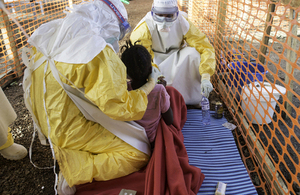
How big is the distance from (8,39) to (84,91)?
283cm

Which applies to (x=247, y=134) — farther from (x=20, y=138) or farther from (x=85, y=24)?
(x=20, y=138)

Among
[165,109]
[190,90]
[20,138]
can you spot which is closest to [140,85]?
[165,109]

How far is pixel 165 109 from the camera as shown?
1.79m

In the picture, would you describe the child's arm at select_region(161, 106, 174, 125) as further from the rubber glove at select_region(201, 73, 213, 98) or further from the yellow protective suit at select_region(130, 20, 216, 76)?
the yellow protective suit at select_region(130, 20, 216, 76)

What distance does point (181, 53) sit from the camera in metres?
2.64

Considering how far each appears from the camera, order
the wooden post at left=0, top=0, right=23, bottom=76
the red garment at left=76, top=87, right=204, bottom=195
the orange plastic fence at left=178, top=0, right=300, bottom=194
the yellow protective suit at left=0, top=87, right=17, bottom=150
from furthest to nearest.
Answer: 1. the wooden post at left=0, top=0, right=23, bottom=76
2. the yellow protective suit at left=0, top=87, right=17, bottom=150
3. the orange plastic fence at left=178, top=0, right=300, bottom=194
4. the red garment at left=76, top=87, right=204, bottom=195

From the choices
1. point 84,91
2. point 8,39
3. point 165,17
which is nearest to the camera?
point 84,91

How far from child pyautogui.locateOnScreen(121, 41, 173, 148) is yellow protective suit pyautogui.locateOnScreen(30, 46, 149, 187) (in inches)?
6.5

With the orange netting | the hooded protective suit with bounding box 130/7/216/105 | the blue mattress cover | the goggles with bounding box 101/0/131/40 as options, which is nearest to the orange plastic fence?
the orange netting

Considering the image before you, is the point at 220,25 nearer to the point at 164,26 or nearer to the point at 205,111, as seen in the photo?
the point at 164,26

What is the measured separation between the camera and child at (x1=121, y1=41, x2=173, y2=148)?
153cm

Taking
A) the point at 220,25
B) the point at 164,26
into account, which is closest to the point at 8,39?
the point at 164,26

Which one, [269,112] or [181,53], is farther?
[181,53]

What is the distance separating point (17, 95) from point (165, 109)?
239 centimetres
